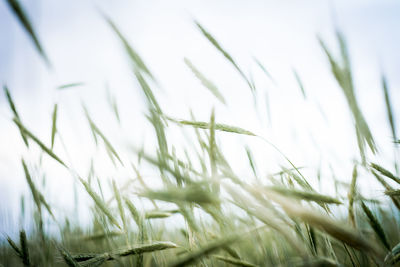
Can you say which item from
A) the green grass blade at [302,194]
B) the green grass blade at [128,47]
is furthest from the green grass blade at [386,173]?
the green grass blade at [128,47]

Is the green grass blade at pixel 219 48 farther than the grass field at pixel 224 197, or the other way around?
the green grass blade at pixel 219 48

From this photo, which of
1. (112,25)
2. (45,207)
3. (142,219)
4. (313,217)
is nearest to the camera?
(313,217)

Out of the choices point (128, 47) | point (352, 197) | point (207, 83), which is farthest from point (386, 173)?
point (128, 47)

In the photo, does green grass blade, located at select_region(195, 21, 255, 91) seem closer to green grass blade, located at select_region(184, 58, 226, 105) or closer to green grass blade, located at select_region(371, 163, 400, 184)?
green grass blade, located at select_region(184, 58, 226, 105)

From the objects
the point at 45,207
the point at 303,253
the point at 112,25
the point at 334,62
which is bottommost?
the point at 303,253

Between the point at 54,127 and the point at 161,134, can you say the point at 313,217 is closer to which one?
the point at 161,134

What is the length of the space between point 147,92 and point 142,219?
11.1 inches

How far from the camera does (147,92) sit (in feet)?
1.31

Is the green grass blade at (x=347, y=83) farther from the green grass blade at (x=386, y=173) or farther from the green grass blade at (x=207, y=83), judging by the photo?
the green grass blade at (x=207, y=83)

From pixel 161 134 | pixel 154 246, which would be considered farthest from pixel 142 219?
pixel 161 134

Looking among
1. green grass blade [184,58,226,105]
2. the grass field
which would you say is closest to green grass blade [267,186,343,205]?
the grass field

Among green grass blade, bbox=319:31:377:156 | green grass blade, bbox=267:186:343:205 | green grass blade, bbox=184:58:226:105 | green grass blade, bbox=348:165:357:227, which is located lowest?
green grass blade, bbox=348:165:357:227

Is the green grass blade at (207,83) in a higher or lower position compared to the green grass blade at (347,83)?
higher

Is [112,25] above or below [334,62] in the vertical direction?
above
